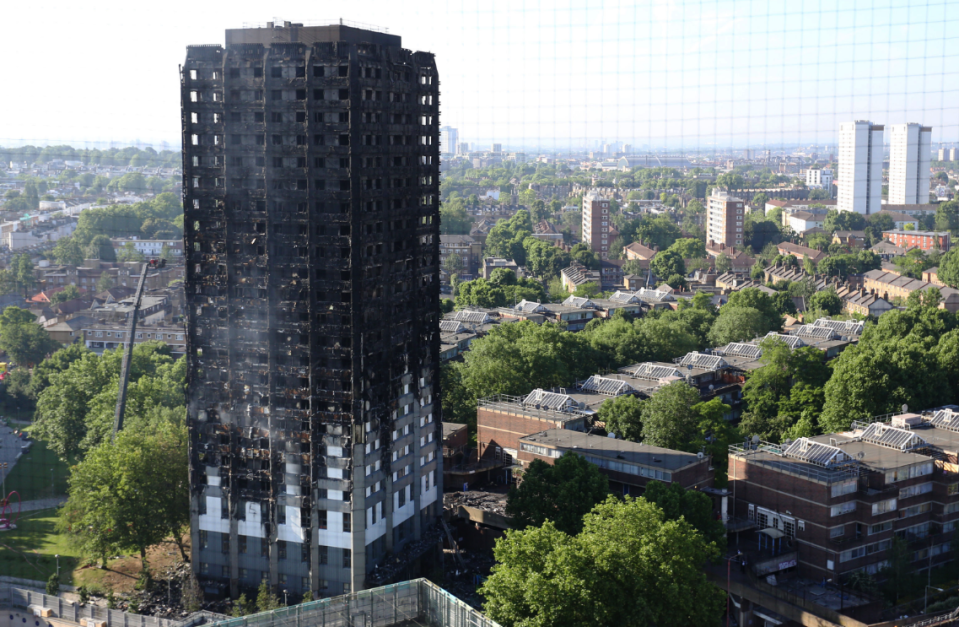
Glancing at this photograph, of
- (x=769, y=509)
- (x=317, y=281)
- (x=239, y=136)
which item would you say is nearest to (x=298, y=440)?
(x=317, y=281)

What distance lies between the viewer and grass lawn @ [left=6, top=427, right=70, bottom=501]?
47.9 feet

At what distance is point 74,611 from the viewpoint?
10.3 meters

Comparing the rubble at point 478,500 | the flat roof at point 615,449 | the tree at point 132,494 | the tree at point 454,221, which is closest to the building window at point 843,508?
the flat roof at point 615,449

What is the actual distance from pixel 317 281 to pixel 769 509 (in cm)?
540

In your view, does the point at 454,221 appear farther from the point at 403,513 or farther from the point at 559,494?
the point at 559,494

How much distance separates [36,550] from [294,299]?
5.04 metres

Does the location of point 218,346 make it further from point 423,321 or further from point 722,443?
point 722,443

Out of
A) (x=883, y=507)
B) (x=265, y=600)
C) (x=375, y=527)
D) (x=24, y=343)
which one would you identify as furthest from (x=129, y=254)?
(x=883, y=507)

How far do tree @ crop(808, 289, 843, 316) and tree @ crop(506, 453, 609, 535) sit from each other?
52.3ft

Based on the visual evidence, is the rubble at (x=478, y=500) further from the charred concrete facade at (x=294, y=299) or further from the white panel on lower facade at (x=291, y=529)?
the white panel on lower facade at (x=291, y=529)

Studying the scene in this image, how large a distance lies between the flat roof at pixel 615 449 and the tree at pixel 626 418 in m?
0.80

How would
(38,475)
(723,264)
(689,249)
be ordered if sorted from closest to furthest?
(38,475)
(723,264)
(689,249)

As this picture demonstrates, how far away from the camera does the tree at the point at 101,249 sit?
89.3 ft

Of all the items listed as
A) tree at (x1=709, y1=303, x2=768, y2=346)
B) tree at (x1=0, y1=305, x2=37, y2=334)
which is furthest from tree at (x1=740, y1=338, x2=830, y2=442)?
tree at (x1=0, y1=305, x2=37, y2=334)
